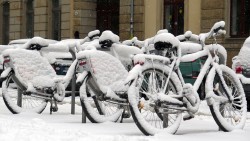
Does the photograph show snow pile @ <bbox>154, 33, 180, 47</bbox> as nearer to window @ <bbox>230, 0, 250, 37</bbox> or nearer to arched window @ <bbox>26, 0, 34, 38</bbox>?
window @ <bbox>230, 0, 250, 37</bbox>

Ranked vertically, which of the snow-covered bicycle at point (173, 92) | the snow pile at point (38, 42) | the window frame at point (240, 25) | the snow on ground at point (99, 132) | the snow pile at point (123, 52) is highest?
the window frame at point (240, 25)

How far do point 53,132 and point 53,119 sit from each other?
2234 millimetres

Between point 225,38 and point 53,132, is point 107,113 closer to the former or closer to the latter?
point 53,132

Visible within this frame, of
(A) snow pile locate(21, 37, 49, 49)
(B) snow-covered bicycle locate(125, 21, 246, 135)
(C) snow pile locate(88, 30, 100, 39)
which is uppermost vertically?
(C) snow pile locate(88, 30, 100, 39)

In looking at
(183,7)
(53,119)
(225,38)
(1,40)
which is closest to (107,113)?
(53,119)

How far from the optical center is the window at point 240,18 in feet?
70.8

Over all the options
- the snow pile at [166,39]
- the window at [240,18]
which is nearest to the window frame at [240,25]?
the window at [240,18]

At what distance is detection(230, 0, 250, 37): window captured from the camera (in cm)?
2159

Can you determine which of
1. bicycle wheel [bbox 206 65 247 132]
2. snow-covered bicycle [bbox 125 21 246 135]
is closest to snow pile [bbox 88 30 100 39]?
snow-covered bicycle [bbox 125 21 246 135]

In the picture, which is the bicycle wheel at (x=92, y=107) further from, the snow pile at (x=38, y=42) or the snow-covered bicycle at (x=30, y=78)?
the snow pile at (x=38, y=42)

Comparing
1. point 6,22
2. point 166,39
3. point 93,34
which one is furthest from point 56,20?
point 166,39

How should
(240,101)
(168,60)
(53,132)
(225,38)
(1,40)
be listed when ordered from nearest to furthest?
1. (53,132)
2. (168,60)
3. (240,101)
4. (225,38)
5. (1,40)

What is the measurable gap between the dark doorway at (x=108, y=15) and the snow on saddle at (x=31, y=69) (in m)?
16.7

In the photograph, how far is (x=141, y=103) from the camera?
6543mm
